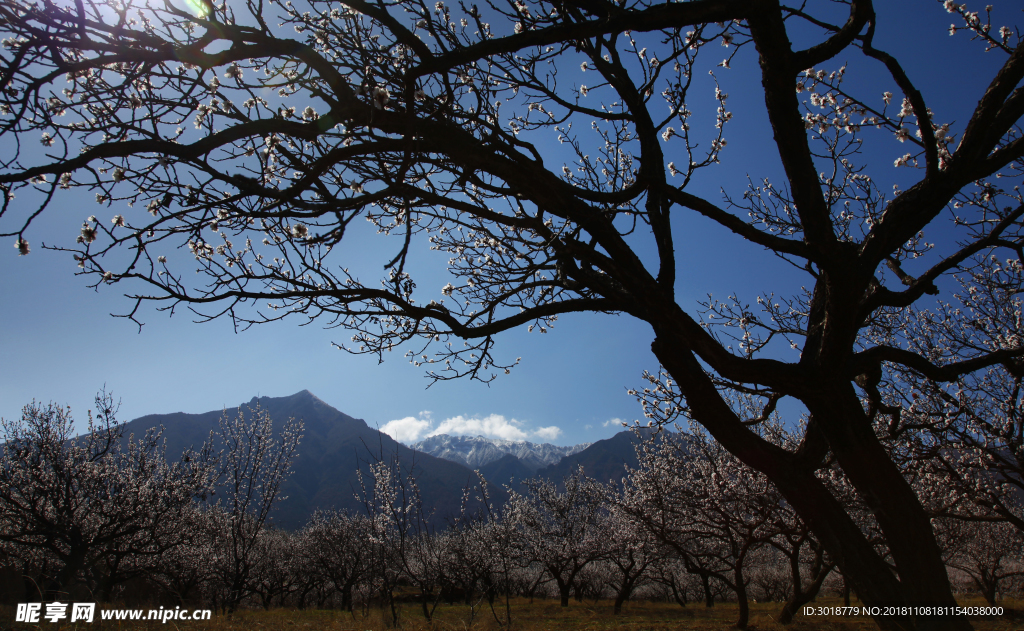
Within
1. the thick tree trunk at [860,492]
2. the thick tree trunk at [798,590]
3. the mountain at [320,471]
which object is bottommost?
the mountain at [320,471]

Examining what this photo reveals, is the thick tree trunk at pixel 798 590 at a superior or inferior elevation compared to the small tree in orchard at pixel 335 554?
superior

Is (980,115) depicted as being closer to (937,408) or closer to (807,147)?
(807,147)

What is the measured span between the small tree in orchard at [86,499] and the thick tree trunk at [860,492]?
49.9 feet

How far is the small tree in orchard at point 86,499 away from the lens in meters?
12.7

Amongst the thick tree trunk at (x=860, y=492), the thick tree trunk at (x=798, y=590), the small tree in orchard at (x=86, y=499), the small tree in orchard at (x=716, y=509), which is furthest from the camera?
the small tree in orchard at (x=86, y=499)

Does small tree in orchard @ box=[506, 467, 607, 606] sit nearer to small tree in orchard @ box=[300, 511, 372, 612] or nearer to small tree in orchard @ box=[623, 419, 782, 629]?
small tree in orchard @ box=[300, 511, 372, 612]

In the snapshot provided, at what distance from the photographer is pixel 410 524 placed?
11.4 meters

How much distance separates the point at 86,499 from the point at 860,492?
20853 mm

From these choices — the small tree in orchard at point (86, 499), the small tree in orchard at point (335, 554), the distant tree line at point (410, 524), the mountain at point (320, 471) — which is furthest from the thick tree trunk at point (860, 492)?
the mountain at point (320, 471)

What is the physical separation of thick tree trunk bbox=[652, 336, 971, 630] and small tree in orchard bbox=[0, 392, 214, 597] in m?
15.2

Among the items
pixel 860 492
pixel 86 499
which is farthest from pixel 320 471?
pixel 860 492

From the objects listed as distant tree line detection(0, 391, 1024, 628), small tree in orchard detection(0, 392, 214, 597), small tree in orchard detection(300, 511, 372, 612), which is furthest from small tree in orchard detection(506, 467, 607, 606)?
small tree in orchard detection(0, 392, 214, 597)

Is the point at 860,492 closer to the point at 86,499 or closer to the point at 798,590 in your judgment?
the point at 798,590

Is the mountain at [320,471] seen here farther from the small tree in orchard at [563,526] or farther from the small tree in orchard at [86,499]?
the small tree in orchard at [86,499]
